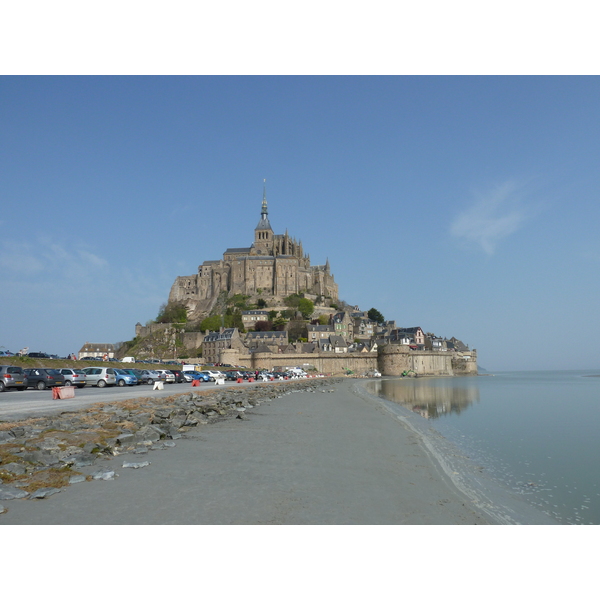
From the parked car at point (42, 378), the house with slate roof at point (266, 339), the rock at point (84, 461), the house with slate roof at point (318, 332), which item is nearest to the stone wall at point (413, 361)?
the house with slate roof at point (318, 332)

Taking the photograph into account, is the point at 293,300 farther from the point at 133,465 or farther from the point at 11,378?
the point at 133,465

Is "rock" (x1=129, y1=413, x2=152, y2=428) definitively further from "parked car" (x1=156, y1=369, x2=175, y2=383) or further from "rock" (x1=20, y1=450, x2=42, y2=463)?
"parked car" (x1=156, y1=369, x2=175, y2=383)

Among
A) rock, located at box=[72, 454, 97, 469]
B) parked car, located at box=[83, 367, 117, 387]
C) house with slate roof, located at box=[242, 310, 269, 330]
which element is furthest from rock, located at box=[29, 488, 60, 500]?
house with slate roof, located at box=[242, 310, 269, 330]

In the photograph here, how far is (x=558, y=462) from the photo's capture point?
40.7 feet

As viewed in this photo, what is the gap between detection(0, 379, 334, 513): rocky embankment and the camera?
691 cm

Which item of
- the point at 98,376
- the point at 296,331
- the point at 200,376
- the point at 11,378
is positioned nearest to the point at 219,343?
the point at 296,331

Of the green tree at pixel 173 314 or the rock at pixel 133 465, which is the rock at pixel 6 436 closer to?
the rock at pixel 133 465

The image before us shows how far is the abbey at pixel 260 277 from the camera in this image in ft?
378

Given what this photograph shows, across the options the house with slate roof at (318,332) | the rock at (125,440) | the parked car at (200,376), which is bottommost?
the rock at (125,440)

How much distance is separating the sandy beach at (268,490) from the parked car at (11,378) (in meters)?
15.6

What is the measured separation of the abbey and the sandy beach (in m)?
99.7

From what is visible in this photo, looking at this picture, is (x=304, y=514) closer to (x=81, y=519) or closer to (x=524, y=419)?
(x=81, y=519)

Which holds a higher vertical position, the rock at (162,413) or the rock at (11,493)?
the rock at (162,413)

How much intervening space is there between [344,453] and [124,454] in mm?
4929
